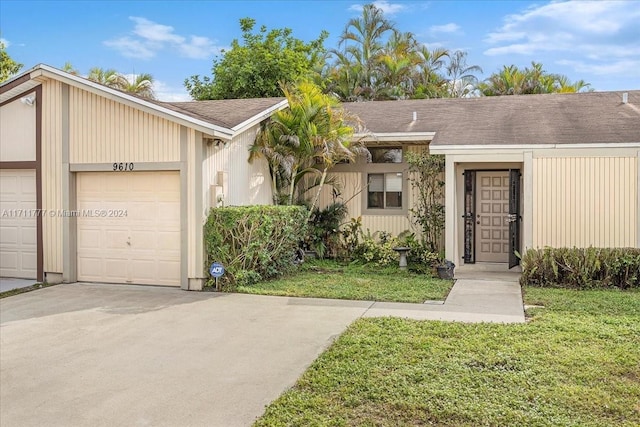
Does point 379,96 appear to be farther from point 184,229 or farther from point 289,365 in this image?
point 289,365


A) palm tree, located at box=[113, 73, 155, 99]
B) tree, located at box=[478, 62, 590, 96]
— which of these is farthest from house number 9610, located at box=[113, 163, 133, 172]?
tree, located at box=[478, 62, 590, 96]

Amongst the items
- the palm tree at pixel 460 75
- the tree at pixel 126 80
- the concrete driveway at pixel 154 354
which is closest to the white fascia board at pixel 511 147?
the concrete driveway at pixel 154 354

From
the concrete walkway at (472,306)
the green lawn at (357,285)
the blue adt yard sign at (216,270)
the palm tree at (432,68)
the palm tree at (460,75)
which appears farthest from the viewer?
the palm tree at (460,75)

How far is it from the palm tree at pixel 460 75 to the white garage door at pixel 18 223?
21239mm

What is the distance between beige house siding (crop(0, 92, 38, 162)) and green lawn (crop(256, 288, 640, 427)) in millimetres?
7840

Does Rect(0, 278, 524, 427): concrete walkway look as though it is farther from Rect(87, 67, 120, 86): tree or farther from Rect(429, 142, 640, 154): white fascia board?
Rect(87, 67, 120, 86): tree

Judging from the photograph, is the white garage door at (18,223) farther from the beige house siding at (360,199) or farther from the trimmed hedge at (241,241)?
the beige house siding at (360,199)

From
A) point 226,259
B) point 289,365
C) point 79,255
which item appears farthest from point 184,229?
point 289,365

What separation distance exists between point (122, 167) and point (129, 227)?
1.13 metres

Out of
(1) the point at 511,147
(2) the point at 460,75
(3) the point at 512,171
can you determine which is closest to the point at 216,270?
(1) the point at 511,147

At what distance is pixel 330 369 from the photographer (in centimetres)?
527

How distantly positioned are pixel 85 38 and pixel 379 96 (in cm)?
1300

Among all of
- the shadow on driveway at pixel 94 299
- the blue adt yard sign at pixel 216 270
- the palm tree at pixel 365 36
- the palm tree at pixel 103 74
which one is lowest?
the shadow on driveway at pixel 94 299

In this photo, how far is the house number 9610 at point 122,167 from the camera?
33.1 ft
